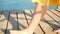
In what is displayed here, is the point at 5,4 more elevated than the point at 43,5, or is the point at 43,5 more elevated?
the point at 43,5

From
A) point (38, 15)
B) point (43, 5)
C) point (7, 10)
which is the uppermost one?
point (43, 5)

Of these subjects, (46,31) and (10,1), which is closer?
(46,31)

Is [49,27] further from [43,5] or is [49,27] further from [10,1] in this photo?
[10,1]

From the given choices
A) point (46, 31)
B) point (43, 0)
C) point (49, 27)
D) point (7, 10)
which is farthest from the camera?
point (7, 10)

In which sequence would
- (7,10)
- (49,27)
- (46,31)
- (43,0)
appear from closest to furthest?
1. (43,0)
2. (46,31)
3. (49,27)
4. (7,10)

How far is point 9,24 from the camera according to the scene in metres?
2.36

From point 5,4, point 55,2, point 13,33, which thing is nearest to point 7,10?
point 5,4

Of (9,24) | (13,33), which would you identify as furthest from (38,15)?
(9,24)

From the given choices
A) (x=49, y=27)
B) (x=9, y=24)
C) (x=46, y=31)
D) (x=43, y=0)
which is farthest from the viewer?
(x=9, y=24)

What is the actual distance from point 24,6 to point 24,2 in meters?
0.09

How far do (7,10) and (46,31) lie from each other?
5.66ft

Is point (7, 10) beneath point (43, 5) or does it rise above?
beneath

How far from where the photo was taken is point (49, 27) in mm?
2201

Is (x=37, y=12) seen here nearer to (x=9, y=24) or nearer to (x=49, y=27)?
(x=49, y=27)
